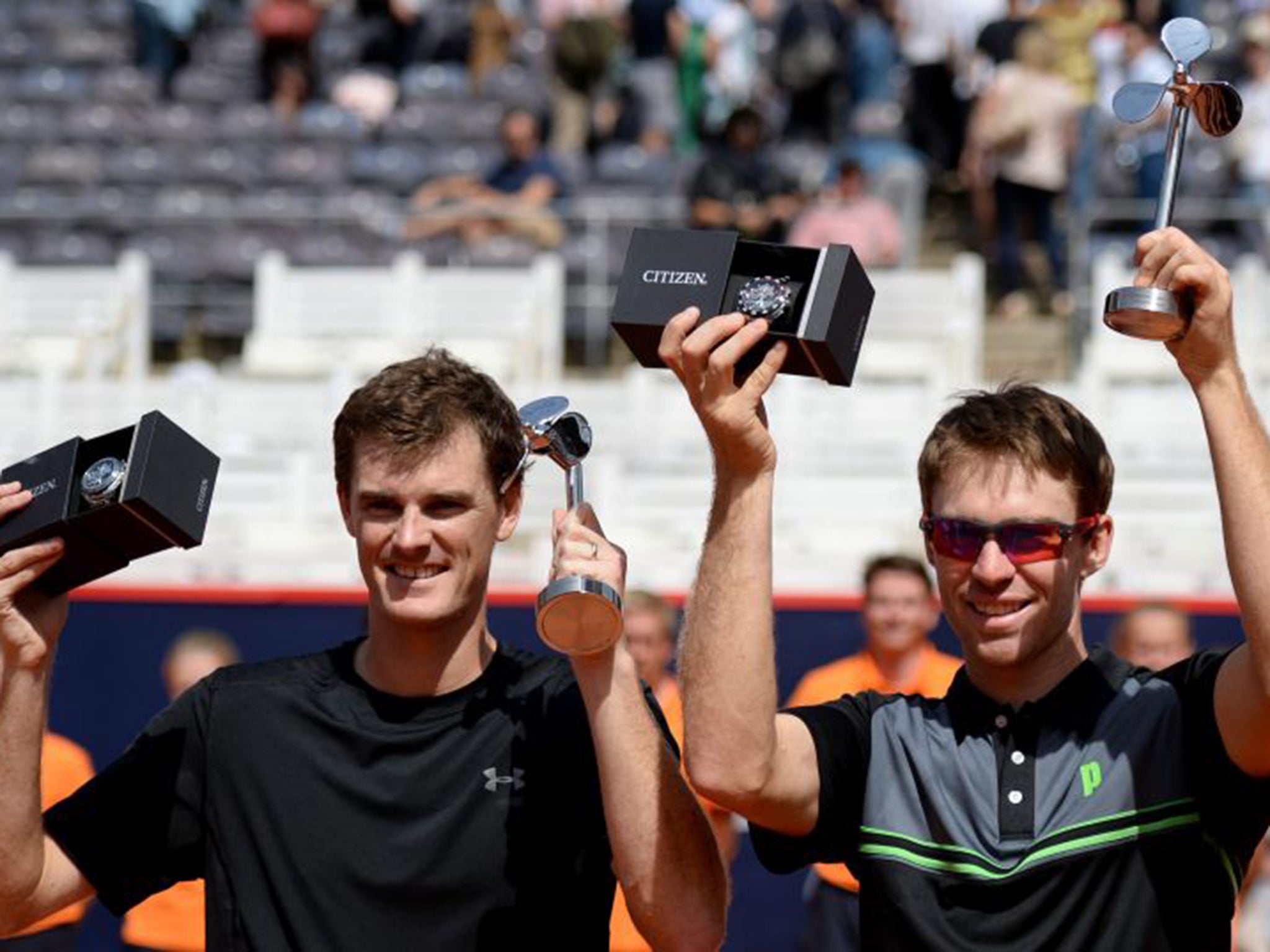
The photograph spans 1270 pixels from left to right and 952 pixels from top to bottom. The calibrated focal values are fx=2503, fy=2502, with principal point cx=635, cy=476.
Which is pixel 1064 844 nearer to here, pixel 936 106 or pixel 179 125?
pixel 936 106

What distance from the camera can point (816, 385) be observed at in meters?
10.7

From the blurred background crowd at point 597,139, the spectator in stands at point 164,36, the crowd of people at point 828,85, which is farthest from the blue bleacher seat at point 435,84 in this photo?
the spectator in stands at point 164,36

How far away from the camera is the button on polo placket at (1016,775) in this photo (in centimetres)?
353

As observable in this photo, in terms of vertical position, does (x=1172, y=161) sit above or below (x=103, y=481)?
above

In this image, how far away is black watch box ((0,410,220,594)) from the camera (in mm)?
3729

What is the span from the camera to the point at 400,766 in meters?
3.76

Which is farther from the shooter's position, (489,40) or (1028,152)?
(489,40)

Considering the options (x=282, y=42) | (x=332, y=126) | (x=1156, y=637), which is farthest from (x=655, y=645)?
(x=282, y=42)

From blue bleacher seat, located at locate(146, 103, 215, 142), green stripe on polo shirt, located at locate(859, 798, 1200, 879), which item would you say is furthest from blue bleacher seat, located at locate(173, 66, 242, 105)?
green stripe on polo shirt, located at locate(859, 798, 1200, 879)

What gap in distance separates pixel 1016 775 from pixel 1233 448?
57 centimetres

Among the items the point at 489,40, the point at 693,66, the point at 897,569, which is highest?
the point at 489,40

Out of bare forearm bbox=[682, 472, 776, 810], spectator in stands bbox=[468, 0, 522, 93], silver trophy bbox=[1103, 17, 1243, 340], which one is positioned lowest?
bare forearm bbox=[682, 472, 776, 810]

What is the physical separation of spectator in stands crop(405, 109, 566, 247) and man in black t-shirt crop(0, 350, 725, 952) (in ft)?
28.6

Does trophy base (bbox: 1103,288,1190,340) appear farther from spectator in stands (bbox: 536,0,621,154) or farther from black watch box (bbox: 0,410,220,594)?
spectator in stands (bbox: 536,0,621,154)
